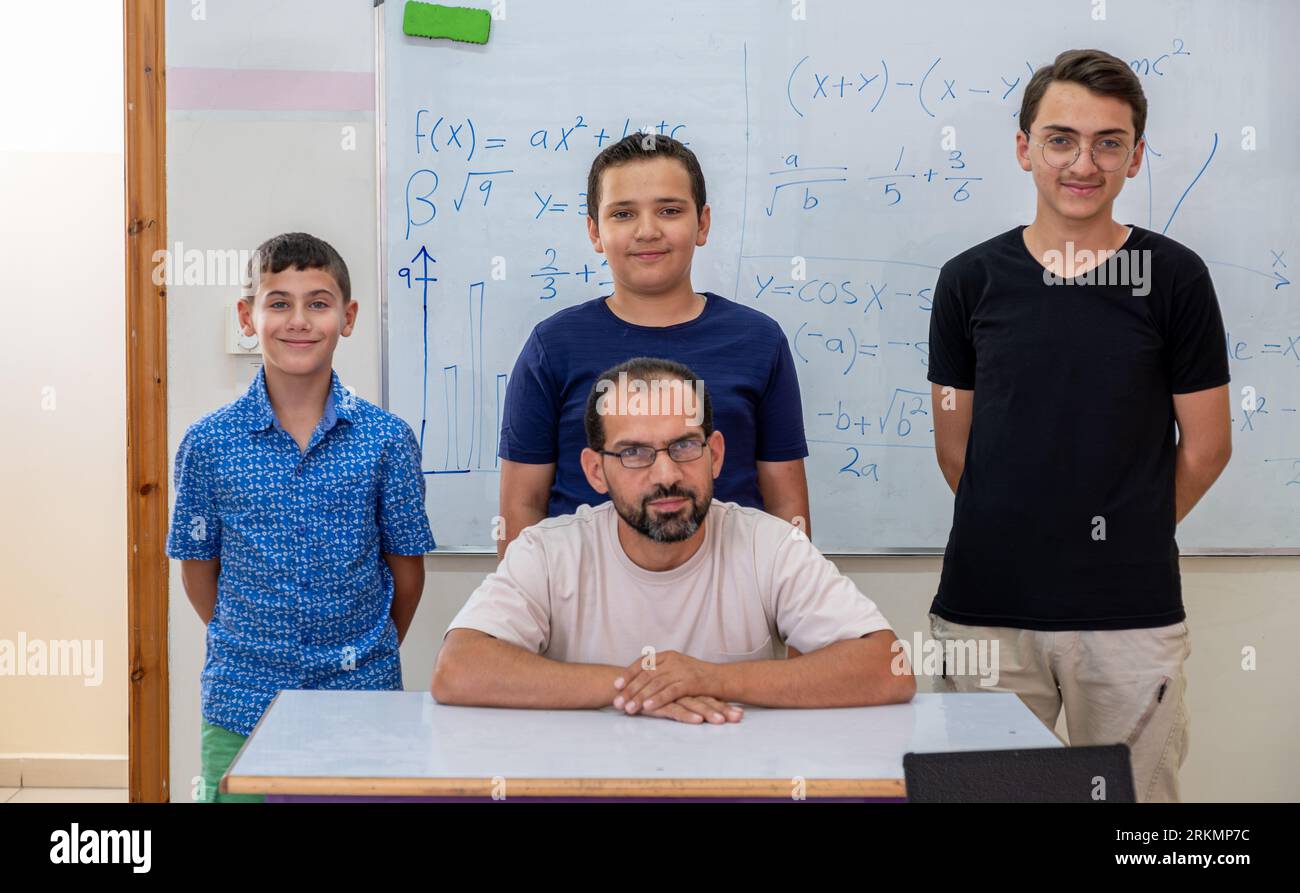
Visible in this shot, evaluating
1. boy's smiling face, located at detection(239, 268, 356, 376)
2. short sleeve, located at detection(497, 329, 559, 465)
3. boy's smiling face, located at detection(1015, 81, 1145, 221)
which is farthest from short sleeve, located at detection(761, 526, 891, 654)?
boy's smiling face, located at detection(239, 268, 356, 376)

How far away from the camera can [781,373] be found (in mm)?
2174

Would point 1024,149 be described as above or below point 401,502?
above

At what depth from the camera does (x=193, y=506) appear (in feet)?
6.68

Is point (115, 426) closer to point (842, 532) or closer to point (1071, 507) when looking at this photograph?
point (842, 532)

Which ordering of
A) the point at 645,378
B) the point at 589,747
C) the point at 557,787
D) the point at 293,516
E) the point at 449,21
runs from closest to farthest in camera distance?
the point at 557,787, the point at 589,747, the point at 645,378, the point at 293,516, the point at 449,21

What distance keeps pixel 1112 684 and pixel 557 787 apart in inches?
46.0

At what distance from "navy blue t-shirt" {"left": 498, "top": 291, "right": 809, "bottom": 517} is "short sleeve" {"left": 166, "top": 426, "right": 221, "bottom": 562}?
1.71 feet

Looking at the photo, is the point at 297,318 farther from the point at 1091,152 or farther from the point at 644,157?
the point at 1091,152

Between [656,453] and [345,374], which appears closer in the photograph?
[656,453]

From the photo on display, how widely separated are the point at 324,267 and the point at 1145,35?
196cm

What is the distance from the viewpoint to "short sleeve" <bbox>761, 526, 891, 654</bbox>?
1.73m

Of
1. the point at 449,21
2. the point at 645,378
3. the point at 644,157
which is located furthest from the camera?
the point at 449,21

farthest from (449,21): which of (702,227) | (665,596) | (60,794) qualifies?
(60,794)

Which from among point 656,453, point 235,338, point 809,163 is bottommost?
point 656,453
